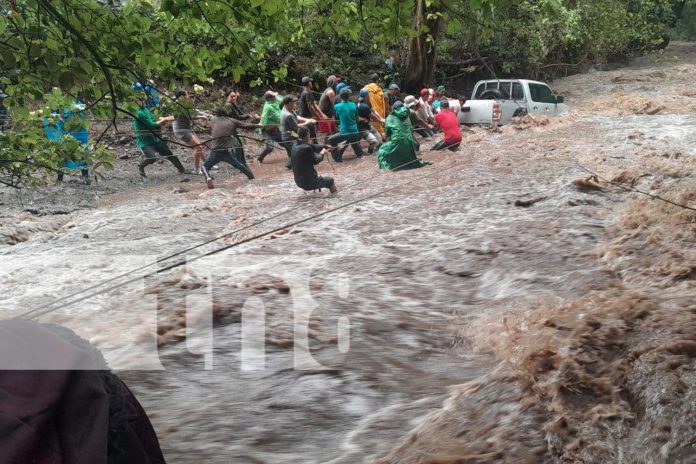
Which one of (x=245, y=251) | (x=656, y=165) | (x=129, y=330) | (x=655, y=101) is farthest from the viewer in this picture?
(x=655, y=101)

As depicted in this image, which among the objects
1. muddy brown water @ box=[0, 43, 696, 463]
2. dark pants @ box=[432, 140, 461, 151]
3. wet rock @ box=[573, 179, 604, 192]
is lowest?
muddy brown water @ box=[0, 43, 696, 463]

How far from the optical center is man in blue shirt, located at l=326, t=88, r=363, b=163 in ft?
41.8

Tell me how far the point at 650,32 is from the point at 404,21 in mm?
24102

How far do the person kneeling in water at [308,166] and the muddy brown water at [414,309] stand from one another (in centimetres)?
28

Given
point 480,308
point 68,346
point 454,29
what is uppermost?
point 454,29

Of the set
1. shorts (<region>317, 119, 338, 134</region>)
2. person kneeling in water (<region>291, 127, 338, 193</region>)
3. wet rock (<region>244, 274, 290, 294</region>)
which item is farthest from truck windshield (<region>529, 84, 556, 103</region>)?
wet rock (<region>244, 274, 290, 294</region>)

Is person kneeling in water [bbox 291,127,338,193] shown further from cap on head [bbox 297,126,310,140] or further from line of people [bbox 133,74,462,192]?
cap on head [bbox 297,126,310,140]

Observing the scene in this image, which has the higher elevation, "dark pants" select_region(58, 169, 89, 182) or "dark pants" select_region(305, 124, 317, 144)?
"dark pants" select_region(305, 124, 317, 144)

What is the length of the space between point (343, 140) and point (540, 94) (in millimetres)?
5954

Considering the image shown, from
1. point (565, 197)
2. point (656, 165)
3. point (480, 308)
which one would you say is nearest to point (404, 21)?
point (480, 308)

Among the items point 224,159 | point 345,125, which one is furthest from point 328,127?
point 224,159

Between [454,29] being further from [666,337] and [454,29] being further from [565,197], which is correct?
[565,197]

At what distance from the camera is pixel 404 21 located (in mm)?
4820

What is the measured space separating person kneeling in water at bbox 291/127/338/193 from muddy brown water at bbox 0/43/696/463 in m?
0.28
